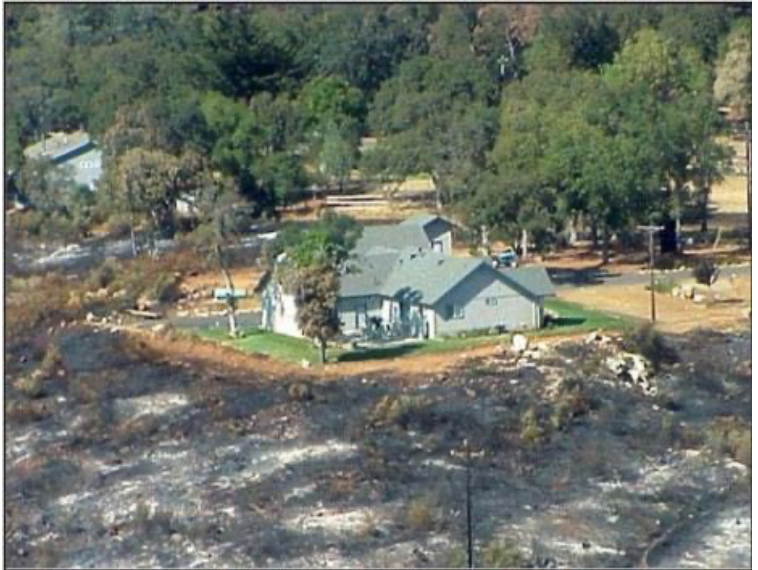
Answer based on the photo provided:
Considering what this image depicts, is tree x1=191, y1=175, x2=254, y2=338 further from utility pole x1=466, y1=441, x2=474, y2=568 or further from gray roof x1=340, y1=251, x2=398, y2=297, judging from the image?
utility pole x1=466, y1=441, x2=474, y2=568

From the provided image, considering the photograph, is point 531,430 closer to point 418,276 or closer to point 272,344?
point 418,276

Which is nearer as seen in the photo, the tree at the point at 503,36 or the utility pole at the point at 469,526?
the utility pole at the point at 469,526

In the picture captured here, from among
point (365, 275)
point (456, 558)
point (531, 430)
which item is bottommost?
point (456, 558)

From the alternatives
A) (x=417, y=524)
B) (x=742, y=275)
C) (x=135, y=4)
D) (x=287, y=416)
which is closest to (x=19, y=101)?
(x=135, y=4)

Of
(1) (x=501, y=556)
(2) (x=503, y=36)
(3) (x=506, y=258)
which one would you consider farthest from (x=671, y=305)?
(2) (x=503, y=36)

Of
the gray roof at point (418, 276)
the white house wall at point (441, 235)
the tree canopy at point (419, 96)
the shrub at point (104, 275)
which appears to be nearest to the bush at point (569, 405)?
the gray roof at point (418, 276)

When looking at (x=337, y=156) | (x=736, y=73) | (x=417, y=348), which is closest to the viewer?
(x=417, y=348)

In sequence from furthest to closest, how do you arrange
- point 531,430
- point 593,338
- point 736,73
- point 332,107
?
point 332,107 < point 736,73 < point 593,338 < point 531,430

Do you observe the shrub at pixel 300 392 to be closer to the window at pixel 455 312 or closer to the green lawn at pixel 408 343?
the green lawn at pixel 408 343
